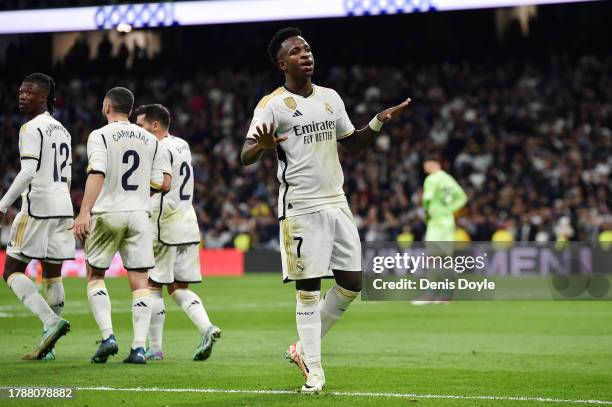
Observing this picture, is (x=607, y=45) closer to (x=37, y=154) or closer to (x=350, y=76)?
(x=350, y=76)

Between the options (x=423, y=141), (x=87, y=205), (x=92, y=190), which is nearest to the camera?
(x=87, y=205)

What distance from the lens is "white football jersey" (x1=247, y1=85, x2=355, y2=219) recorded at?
730 centimetres

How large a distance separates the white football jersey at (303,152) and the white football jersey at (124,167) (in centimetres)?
206

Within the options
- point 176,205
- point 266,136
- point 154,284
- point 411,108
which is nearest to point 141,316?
point 154,284

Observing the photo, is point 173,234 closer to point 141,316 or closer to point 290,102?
point 141,316

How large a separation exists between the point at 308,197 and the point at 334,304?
88cm

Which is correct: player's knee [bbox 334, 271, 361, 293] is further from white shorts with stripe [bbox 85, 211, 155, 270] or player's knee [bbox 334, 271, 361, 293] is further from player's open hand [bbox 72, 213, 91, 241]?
white shorts with stripe [bbox 85, 211, 155, 270]

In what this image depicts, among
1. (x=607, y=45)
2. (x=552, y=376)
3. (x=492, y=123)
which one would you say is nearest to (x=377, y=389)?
(x=552, y=376)

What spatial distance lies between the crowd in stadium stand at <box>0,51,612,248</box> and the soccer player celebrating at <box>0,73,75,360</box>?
17.5m

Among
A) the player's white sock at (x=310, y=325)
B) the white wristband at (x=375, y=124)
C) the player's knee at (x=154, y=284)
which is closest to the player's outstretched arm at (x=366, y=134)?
the white wristband at (x=375, y=124)

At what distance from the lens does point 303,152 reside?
7.34 m

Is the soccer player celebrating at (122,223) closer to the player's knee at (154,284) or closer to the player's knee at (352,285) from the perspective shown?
the player's knee at (154,284)

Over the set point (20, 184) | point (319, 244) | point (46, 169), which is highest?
point (46, 169)

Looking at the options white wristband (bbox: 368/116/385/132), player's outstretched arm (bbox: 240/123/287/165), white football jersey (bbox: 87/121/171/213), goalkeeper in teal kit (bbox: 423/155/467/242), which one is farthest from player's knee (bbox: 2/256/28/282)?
goalkeeper in teal kit (bbox: 423/155/467/242)
